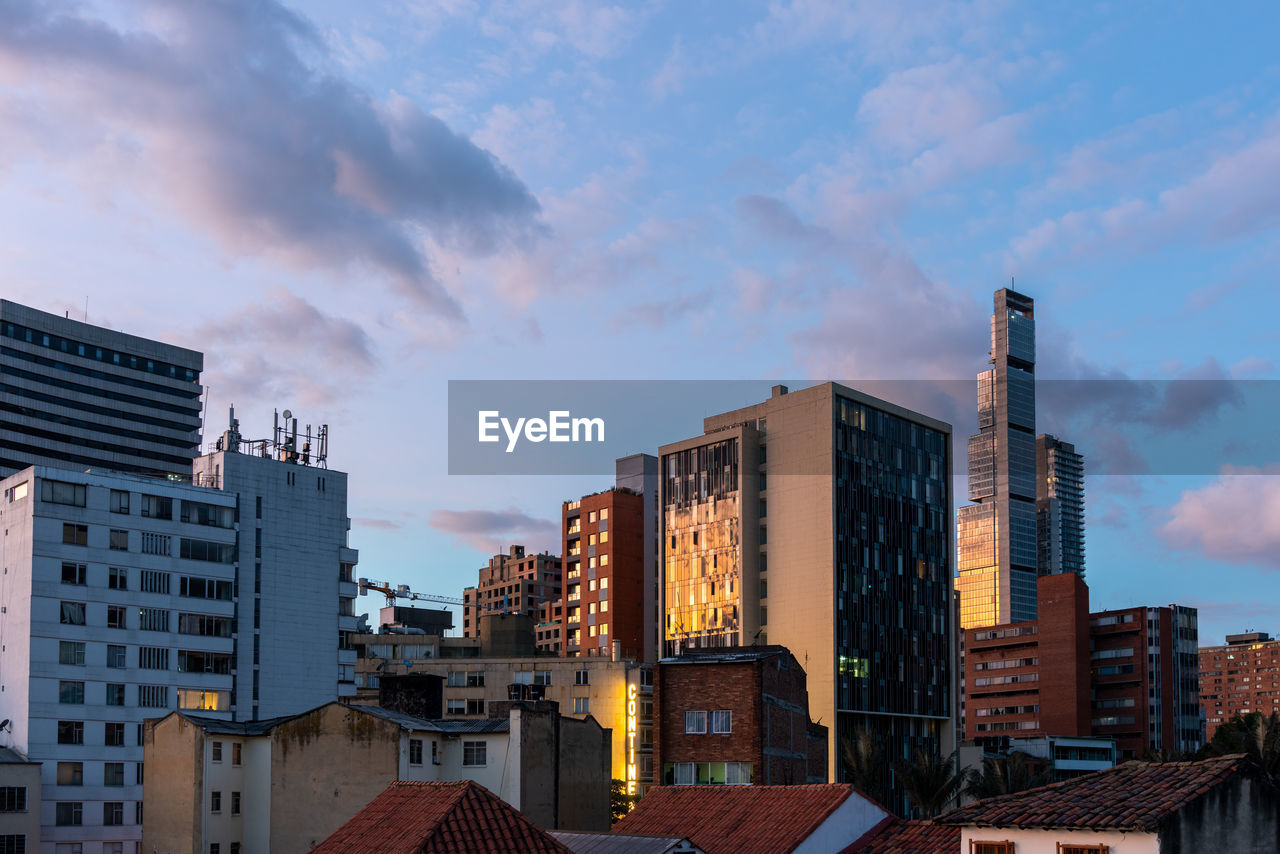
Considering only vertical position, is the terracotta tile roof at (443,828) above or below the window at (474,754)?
above

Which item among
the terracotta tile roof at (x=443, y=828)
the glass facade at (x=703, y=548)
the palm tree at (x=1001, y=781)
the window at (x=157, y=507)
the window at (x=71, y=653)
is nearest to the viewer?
the terracotta tile roof at (x=443, y=828)

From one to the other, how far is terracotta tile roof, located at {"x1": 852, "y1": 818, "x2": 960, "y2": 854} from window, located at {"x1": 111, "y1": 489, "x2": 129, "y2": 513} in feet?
250

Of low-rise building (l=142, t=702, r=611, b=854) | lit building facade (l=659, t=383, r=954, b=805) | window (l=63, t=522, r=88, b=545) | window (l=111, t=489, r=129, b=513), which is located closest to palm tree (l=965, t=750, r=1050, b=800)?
low-rise building (l=142, t=702, r=611, b=854)

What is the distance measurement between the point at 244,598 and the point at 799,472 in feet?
215

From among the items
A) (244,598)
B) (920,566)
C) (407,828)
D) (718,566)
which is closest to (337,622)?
(244,598)

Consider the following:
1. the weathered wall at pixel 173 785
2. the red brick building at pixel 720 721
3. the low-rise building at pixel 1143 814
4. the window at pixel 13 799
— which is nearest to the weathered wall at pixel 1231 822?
the low-rise building at pixel 1143 814

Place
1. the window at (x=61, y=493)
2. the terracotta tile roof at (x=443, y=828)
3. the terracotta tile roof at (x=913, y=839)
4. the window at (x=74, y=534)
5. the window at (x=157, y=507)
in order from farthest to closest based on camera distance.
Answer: the window at (x=157, y=507) < the window at (x=74, y=534) < the window at (x=61, y=493) < the terracotta tile roof at (x=913, y=839) < the terracotta tile roof at (x=443, y=828)

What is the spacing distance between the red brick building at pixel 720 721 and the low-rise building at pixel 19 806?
4604cm

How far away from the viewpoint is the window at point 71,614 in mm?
102500

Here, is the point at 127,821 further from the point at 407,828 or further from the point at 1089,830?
the point at 1089,830

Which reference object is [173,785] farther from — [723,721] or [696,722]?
[723,721]

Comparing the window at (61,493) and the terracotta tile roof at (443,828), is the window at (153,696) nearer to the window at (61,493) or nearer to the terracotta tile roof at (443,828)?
the window at (61,493)

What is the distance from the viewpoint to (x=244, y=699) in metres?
113

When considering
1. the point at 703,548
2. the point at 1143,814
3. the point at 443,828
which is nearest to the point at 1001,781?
the point at 443,828
